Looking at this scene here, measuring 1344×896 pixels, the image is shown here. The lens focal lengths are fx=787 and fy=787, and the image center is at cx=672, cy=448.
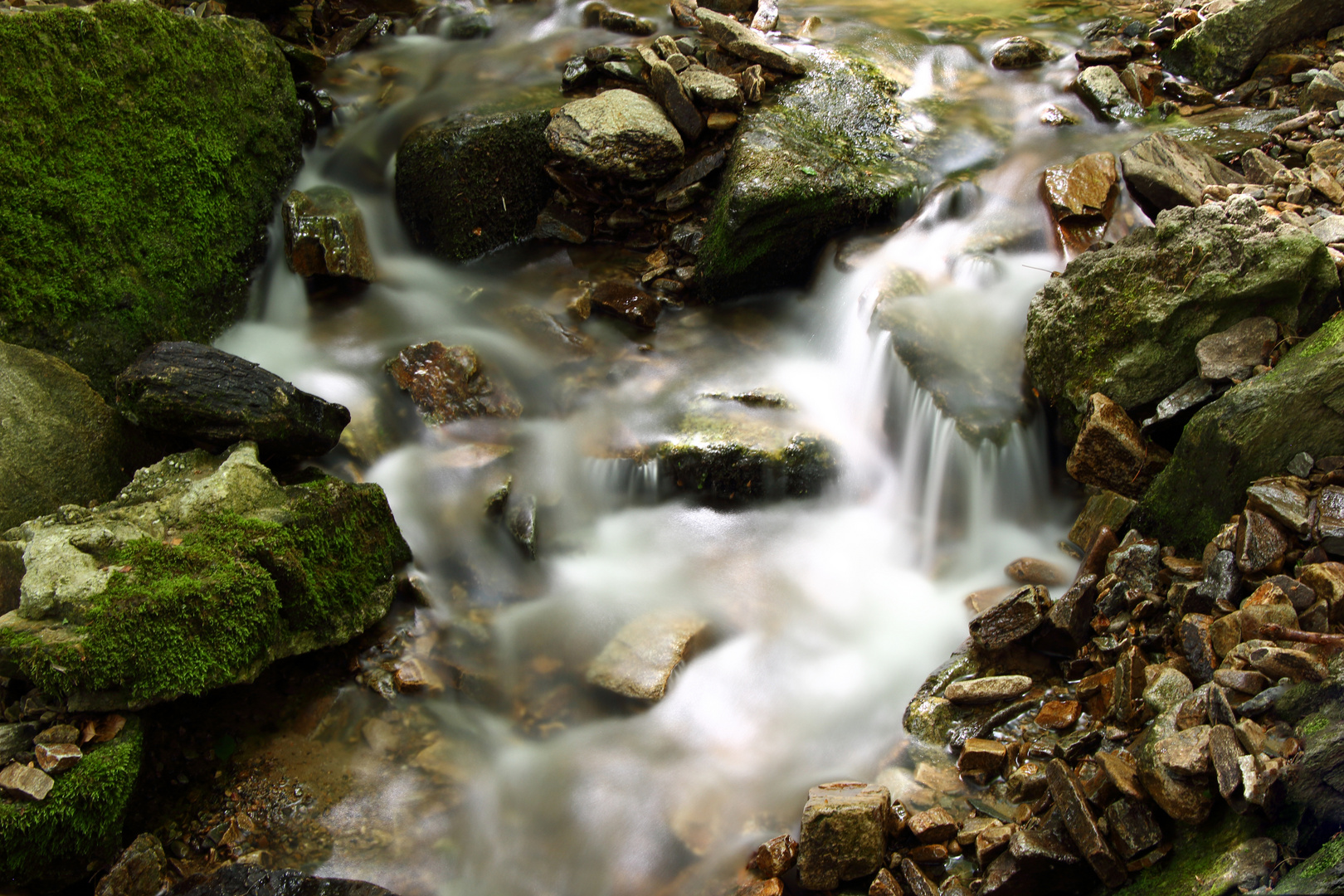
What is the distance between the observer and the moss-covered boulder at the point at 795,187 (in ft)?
20.9

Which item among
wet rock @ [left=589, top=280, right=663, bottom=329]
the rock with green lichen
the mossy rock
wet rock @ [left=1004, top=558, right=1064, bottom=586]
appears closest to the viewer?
the mossy rock

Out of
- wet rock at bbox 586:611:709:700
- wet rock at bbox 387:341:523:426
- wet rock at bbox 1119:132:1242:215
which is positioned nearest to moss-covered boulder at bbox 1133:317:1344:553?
wet rock at bbox 1119:132:1242:215

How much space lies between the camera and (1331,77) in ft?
20.2

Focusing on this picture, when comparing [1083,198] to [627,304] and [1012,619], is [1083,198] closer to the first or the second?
[627,304]

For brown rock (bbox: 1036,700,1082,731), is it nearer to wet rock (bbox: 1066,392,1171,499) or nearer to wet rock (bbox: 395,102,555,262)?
wet rock (bbox: 1066,392,1171,499)

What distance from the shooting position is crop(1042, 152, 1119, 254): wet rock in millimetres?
5906

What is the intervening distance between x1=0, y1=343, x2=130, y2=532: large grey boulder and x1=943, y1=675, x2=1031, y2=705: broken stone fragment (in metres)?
4.60

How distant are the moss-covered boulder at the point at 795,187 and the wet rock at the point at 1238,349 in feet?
10.1

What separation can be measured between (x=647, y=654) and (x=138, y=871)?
2458 millimetres

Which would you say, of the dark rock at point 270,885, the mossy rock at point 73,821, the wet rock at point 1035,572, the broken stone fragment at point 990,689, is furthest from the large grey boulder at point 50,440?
the wet rock at point 1035,572

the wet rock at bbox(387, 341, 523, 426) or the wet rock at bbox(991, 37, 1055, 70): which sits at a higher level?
the wet rock at bbox(991, 37, 1055, 70)

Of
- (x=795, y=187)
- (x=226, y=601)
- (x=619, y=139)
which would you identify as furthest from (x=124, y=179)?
(x=795, y=187)

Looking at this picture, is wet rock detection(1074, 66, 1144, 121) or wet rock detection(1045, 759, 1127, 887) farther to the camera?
wet rock detection(1074, 66, 1144, 121)

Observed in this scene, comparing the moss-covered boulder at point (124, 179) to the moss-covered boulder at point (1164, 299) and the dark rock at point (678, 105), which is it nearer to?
the dark rock at point (678, 105)
